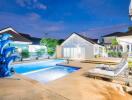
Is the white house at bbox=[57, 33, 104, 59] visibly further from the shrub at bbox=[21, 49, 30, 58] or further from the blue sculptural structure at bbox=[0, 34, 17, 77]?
the blue sculptural structure at bbox=[0, 34, 17, 77]

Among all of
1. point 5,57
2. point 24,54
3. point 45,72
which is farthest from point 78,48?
point 5,57

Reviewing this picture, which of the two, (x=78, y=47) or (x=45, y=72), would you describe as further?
(x=78, y=47)

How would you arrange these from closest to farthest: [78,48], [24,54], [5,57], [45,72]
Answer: [5,57], [45,72], [24,54], [78,48]

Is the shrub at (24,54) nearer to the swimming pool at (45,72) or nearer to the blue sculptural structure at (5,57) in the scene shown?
the swimming pool at (45,72)

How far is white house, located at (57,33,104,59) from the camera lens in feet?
85.1

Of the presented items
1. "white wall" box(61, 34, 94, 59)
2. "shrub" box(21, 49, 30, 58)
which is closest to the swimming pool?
"shrub" box(21, 49, 30, 58)

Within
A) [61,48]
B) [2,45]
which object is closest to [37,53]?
[61,48]

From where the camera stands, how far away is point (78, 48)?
26.8m

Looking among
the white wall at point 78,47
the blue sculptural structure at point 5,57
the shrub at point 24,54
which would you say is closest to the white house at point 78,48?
the white wall at point 78,47

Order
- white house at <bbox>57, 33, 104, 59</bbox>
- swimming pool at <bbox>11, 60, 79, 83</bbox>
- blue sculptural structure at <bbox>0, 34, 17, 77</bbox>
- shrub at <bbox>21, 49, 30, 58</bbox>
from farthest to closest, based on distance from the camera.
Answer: white house at <bbox>57, 33, 104, 59</bbox>
shrub at <bbox>21, 49, 30, 58</bbox>
swimming pool at <bbox>11, 60, 79, 83</bbox>
blue sculptural structure at <bbox>0, 34, 17, 77</bbox>

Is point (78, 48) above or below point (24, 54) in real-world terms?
above

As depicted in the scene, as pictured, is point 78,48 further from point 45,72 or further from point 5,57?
point 5,57

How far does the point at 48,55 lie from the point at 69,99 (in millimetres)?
21542

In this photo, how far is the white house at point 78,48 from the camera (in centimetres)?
2595
